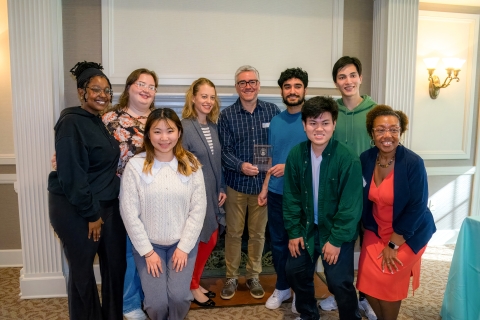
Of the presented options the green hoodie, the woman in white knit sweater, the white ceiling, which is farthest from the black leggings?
the white ceiling

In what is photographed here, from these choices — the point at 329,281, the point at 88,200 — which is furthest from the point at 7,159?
the point at 329,281

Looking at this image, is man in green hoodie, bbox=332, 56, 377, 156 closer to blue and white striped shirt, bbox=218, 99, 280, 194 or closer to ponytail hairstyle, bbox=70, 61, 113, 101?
blue and white striped shirt, bbox=218, 99, 280, 194

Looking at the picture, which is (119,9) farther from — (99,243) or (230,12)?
(99,243)

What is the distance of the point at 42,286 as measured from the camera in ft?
9.59

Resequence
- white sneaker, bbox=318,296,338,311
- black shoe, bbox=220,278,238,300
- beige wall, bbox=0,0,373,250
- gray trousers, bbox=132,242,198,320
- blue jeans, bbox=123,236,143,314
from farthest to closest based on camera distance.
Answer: beige wall, bbox=0,0,373,250 < black shoe, bbox=220,278,238,300 < white sneaker, bbox=318,296,338,311 < blue jeans, bbox=123,236,143,314 < gray trousers, bbox=132,242,198,320

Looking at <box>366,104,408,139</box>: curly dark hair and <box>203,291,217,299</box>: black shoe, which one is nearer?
<box>366,104,408,139</box>: curly dark hair

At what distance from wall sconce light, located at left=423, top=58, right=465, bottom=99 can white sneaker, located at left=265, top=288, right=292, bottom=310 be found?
113 inches

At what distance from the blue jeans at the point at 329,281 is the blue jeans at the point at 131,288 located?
3.52 ft

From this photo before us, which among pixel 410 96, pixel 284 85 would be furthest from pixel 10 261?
pixel 410 96

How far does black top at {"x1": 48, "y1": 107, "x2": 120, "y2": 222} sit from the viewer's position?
184cm

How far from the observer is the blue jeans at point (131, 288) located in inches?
95.6

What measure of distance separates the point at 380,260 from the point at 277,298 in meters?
0.92

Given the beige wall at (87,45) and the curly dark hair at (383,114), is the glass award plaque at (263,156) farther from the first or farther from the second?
the beige wall at (87,45)

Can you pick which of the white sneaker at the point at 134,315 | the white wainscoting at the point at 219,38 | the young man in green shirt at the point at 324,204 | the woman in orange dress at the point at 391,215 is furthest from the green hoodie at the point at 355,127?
the white sneaker at the point at 134,315
